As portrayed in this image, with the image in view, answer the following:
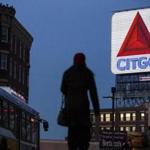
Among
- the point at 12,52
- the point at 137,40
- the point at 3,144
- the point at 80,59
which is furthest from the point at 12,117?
the point at 12,52

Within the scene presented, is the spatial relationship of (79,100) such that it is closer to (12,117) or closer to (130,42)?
(12,117)

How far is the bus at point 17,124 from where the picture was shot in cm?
2197

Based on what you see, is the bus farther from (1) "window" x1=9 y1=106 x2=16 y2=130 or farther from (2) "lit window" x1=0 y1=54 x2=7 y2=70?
(2) "lit window" x1=0 y1=54 x2=7 y2=70

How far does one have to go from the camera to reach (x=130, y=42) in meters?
78.2

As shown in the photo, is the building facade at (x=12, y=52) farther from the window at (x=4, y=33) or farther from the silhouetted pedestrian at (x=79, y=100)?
the silhouetted pedestrian at (x=79, y=100)

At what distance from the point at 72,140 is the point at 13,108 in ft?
43.8

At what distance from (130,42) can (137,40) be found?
0.92 meters

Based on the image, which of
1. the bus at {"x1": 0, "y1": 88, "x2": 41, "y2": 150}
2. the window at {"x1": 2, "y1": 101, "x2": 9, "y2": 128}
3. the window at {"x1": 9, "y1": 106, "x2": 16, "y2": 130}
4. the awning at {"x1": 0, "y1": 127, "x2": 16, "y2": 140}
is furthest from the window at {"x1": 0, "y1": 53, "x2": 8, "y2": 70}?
the window at {"x1": 2, "y1": 101, "x2": 9, "y2": 128}

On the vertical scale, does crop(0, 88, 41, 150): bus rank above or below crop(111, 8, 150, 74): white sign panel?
below

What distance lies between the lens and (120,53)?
76.8m

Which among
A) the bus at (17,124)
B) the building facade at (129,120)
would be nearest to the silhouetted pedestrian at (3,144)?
the bus at (17,124)

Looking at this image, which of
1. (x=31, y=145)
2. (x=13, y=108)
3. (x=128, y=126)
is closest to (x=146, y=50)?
(x=31, y=145)

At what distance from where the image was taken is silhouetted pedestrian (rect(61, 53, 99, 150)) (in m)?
11.0

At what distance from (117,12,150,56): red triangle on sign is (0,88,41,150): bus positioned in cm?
4592
